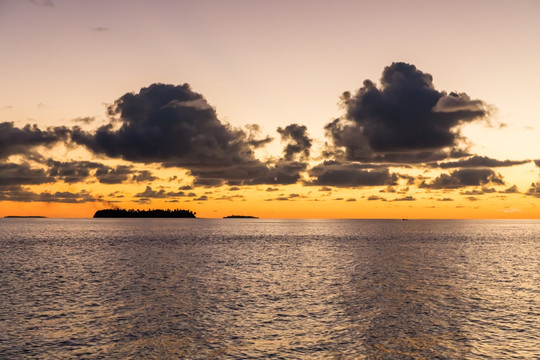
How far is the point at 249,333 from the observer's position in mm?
32219

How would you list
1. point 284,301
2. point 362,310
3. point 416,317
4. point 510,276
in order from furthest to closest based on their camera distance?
point 510,276 < point 284,301 < point 362,310 < point 416,317

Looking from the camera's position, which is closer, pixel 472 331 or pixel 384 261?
pixel 472 331

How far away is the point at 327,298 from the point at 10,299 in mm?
32516

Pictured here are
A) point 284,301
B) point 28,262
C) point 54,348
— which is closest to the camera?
point 54,348

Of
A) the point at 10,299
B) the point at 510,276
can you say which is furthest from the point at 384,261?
the point at 10,299

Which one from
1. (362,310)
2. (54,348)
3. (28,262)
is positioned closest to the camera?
(54,348)

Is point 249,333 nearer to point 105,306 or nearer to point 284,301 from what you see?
point 284,301

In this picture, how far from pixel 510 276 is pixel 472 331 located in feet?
127

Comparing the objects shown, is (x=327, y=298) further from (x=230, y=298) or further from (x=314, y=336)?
(x=314, y=336)

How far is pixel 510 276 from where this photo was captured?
65500 mm

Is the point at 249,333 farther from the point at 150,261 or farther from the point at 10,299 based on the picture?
the point at 150,261

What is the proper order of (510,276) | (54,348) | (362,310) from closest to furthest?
(54,348) < (362,310) < (510,276)

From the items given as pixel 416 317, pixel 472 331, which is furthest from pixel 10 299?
pixel 472 331

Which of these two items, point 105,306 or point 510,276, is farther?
point 510,276
